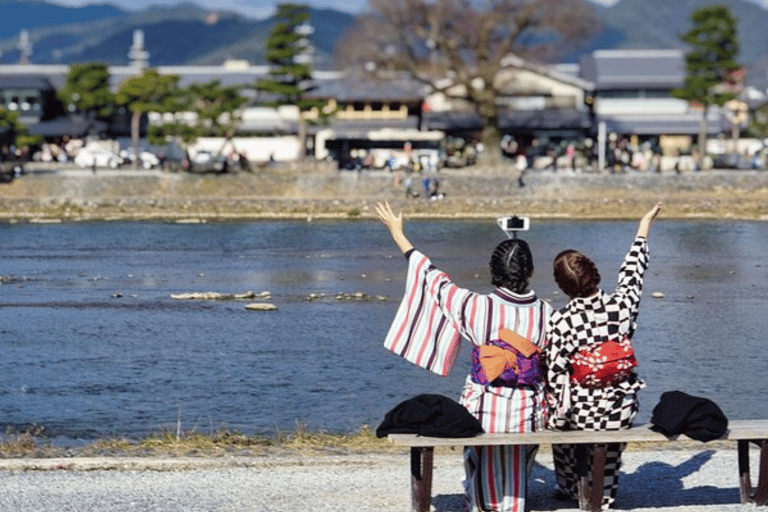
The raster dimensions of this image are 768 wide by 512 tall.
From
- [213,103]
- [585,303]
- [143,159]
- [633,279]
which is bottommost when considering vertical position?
[585,303]

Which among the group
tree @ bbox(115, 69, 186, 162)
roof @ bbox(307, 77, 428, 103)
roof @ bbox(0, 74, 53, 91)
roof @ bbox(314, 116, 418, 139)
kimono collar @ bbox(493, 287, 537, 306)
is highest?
roof @ bbox(0, 74, 53, 91)

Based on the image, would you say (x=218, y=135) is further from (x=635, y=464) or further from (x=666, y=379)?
(x=635, y=464)

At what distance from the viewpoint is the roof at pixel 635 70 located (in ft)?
221

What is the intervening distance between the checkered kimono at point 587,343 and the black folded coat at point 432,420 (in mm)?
469

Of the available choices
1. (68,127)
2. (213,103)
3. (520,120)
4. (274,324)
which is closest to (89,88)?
(68,127)

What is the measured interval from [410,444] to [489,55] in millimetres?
44188

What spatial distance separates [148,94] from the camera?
5678cm

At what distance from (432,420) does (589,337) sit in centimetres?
87

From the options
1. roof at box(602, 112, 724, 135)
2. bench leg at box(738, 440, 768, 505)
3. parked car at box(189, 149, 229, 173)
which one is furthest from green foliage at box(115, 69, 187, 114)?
bench leg at box(738, 440, 768, 505)

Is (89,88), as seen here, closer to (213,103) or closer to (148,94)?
(148,94)

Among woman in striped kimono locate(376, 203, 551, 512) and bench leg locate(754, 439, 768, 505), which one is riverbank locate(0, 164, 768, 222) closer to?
bench leg locate(754, 439, 768, 505)

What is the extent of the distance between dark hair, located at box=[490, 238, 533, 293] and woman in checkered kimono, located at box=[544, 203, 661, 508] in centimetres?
23

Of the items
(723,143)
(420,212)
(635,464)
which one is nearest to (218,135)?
(420,212)

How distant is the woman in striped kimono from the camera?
23.2 feet
